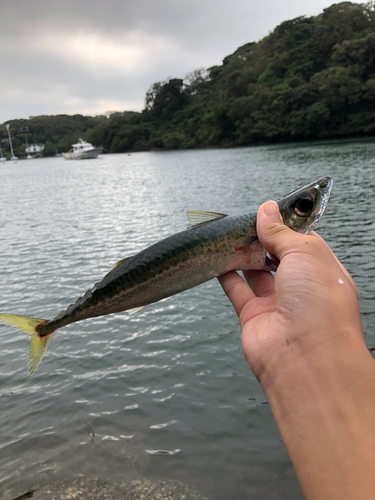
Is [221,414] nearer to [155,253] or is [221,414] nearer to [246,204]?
[155,253]

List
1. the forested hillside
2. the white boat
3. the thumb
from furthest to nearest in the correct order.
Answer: the white boat → the forested hillside → the thumb

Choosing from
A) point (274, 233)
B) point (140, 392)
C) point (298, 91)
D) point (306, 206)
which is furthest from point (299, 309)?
point (298, 91)

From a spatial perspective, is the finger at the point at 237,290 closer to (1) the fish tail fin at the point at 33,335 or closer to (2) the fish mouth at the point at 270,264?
(2) the fish mouth at the point at 270,264

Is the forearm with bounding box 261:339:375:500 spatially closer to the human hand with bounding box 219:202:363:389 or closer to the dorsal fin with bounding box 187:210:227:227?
the human hand with bounding box 219:202:363:389

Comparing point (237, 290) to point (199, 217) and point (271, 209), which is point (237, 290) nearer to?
point (199, 217)

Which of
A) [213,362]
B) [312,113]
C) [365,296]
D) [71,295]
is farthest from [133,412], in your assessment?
[312,113]

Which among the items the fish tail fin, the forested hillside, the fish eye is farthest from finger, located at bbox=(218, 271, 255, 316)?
the forested hillside

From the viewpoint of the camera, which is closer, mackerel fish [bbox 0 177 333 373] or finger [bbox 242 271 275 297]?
mackerel fish [bbox 0 177 333 373]

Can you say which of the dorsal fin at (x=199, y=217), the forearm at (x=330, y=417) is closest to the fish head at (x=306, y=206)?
the dorsal fin at (x=199, y=217)
